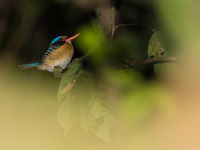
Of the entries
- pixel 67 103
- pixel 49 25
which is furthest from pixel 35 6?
pixel 67 103

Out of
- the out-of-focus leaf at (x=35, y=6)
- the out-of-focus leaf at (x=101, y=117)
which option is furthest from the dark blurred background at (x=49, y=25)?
the out-of-focus leaf at (x=101, y=117)

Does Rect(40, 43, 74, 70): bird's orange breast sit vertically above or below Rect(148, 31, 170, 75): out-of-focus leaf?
below

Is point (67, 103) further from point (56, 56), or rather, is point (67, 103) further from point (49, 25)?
point (49, 25)

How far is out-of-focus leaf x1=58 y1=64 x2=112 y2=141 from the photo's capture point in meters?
0.64

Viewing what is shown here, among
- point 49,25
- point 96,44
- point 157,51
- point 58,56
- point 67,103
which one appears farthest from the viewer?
point 49,25

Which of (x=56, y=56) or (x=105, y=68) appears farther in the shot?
(x=56, y=56)

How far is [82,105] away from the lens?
69 cm

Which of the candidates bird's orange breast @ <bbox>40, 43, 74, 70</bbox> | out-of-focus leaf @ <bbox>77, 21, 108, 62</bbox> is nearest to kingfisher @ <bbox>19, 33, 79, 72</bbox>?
bird's orange breast @ <bbox>40, 43, 74, 70</bbox>

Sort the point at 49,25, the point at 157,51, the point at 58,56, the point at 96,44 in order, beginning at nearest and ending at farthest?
1. the point at 157,51
2. the point at 96,44
3. the point at 58,56
4. the point at 49,25

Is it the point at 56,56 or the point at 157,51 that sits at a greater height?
Result: the point at 157,51

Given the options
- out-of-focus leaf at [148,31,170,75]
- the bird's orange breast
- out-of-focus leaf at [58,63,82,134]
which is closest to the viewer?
out-of-focus leaf at [58,63,82,134]

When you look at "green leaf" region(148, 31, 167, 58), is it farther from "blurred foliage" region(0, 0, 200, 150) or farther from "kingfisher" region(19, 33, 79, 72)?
"kingfisher" region(19, 33, 79, 72)

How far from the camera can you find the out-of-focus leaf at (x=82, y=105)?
2.11 feet

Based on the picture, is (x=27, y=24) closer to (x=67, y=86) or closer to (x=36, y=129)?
(x=36, y=129)
